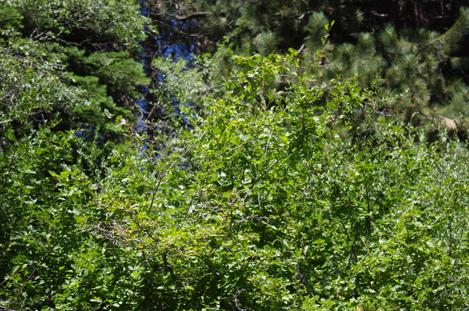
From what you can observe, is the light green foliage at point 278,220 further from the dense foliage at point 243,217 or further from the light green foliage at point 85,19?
the light green foliage at point 85,19

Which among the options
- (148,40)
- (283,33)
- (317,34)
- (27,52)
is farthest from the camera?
(148,40)

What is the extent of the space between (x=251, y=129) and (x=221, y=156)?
10.4 inches

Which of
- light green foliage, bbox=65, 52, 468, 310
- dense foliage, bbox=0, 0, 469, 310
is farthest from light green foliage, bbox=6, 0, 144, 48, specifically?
light green foliage, bbox=65, 52, 468, 310

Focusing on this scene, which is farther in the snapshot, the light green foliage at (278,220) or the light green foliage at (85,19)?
the light green foliage at (85,19)

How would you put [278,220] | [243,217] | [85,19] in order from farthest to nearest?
[85,19] → [278,220] → [243,217]

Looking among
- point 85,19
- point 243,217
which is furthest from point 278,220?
point 85,19

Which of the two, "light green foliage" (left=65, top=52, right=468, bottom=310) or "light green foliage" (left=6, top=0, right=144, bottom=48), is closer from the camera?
"light green foliage" (left=65, top=52, right=468, bottom=310)

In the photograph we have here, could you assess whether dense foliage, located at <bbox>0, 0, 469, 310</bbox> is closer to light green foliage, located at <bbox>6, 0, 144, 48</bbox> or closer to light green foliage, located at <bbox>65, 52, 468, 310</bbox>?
light green foliage, located at <bbox>65, 52, 468, 310</bbox>

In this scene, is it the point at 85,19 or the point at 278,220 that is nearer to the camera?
the point at 278,220

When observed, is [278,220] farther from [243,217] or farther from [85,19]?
[85,19]

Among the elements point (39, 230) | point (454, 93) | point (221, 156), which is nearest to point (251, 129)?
point (221, 156)

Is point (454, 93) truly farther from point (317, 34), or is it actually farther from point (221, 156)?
point (221, 156)

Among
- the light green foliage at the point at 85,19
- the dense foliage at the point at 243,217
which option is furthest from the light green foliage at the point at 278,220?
the light green foliage at the point at 85,19

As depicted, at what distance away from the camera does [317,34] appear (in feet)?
30.8
